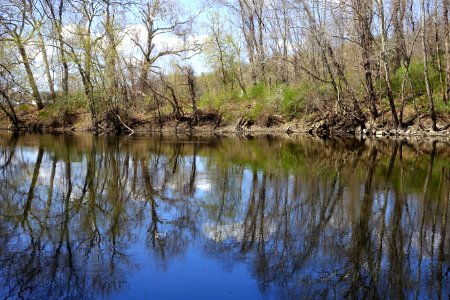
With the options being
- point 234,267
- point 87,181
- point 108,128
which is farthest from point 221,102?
point 234,267

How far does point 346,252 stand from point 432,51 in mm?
30048

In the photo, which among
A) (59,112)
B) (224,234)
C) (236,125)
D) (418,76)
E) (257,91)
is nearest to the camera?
(224,234)

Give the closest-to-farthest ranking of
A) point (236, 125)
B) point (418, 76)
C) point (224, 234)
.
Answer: point (224, 234) → point (418, 76) → point (236, 125)

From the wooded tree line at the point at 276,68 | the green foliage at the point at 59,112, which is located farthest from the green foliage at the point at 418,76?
the green foliage at the point at 59,112

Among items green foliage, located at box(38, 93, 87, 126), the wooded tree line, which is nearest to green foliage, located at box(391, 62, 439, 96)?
the wooded tree line

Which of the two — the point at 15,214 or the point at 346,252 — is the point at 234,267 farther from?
the point at 15,214

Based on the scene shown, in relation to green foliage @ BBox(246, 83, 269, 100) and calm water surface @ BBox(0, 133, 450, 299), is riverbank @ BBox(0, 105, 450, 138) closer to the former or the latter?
green foliage @ BBox(246, 83, 269, 100)

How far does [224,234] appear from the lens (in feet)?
22.9

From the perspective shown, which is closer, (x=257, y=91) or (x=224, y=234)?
(x=224, y=234)

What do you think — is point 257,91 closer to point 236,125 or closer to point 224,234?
point 236,125

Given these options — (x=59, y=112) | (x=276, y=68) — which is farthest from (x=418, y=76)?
(x=59, y=112)

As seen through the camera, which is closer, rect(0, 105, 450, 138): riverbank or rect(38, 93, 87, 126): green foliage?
rect(0, 105, 450, 138): riverbank

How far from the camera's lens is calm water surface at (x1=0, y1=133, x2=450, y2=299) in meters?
5.07

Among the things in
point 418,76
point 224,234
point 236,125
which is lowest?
point 224,234
